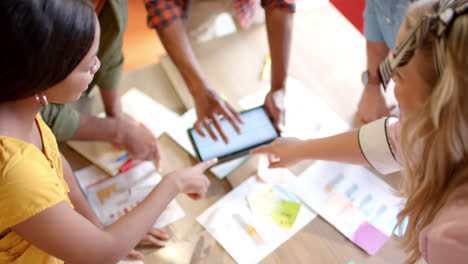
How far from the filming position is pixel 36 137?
0.65m

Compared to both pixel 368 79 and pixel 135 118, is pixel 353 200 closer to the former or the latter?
pixel 368 79

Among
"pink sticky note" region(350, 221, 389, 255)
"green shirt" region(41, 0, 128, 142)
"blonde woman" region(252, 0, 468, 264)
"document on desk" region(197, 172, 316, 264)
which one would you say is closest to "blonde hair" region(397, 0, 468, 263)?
"blonde woman" region(252, 0, 468, 264)

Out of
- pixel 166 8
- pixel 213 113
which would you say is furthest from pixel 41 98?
pixel 166 8

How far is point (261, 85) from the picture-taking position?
3.48ft

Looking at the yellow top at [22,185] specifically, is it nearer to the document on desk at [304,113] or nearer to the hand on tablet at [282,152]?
the hand on tablet at [282,152]

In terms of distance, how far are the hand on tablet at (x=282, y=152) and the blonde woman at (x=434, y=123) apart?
0.28 m

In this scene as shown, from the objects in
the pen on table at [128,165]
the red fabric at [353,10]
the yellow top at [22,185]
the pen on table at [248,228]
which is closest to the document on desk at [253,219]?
the pen on table at [248,228]

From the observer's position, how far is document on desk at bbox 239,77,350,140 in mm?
943

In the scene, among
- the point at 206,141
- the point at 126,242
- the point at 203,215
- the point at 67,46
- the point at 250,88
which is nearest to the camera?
the point at 67,46

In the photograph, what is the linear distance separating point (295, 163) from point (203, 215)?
9.8 inches

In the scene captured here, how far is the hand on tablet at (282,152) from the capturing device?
812 mm

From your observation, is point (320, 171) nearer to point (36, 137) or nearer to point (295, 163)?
point (295, 163)

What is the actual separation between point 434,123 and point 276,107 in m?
0.51

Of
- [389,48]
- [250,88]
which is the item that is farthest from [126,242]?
[389,48]
